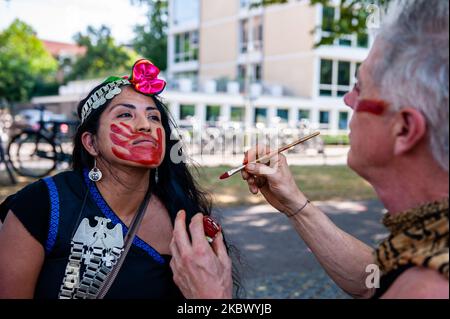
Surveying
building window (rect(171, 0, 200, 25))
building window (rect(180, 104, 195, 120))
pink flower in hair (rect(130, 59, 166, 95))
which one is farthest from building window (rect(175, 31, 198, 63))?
pink flower in hair (rect(130, 59, 166, 95))

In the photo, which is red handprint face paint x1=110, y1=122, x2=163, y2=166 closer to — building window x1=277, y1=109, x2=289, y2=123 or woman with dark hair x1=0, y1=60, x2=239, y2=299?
woman with dark hair x1=0, y1=60, x2=239, y2=299

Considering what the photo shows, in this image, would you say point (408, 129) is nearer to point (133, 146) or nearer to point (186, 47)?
point (133, 146)

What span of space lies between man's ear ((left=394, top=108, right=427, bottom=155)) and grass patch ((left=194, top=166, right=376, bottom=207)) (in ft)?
20.8

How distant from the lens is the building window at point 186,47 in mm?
38406

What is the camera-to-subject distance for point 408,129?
1.17 m

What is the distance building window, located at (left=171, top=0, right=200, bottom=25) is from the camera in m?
38.0

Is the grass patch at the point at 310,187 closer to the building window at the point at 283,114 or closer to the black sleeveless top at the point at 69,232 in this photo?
the black sleeveless top at the point at 69,232

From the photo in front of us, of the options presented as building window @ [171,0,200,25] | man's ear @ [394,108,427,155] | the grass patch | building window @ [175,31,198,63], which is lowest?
the grass patch

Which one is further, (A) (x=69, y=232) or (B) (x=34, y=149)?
(B) (x=34, y=149)

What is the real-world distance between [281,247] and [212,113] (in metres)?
23.1

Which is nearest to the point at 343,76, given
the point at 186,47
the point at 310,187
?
the point at 186,47

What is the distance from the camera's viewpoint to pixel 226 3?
34844 mm

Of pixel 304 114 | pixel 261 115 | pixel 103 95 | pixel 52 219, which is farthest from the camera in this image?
pixel 304 114

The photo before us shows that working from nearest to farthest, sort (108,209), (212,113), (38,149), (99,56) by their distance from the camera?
(108,209) < (38,149) < (212,113) < (99,56)
